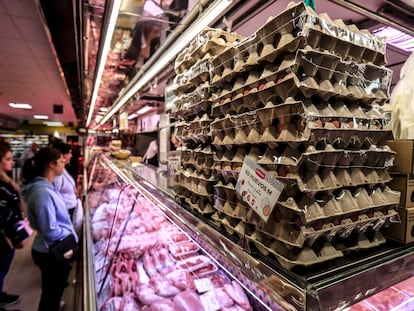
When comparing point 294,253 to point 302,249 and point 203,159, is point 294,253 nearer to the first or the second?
point 302,249

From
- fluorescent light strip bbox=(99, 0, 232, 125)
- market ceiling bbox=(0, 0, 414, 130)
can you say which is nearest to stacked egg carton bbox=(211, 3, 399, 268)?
fluorescent light strip bbox=(99, 0, 232, 125)

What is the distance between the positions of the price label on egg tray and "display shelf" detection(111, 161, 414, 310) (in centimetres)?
A: 12

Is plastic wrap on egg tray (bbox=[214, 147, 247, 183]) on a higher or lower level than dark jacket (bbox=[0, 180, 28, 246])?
higher

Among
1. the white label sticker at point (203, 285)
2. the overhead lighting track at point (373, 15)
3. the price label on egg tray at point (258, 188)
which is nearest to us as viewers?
the price label on egg tray at point (258, 188)

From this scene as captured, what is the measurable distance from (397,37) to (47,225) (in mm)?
3812

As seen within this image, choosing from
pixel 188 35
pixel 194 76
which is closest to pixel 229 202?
pixel 194 76

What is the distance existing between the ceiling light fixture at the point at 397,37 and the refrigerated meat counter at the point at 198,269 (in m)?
2.41

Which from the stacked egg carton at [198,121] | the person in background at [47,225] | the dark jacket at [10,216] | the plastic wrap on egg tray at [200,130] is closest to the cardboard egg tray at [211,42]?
the stacked egg carton at [198,121]

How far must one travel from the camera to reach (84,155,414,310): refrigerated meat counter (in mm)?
523

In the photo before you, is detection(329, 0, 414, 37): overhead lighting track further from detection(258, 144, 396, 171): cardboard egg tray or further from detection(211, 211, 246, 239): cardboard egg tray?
detection(211, 211, 246, 239): cardboard egg tray

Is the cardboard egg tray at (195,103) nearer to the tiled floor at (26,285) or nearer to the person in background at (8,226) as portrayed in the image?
the person in background at (8,226)

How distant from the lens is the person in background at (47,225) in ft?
8.20

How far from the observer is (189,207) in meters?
1.13

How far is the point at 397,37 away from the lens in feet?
8.41
